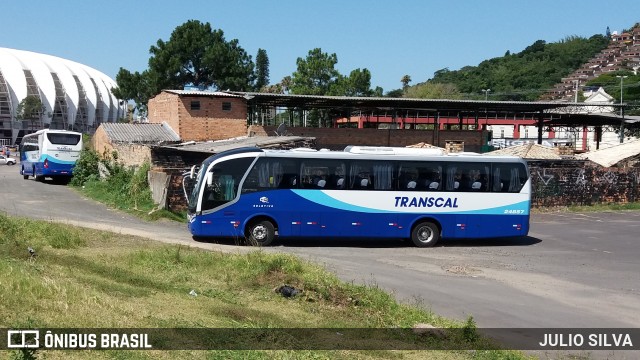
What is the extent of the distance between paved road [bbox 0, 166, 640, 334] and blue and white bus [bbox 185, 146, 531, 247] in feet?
2.02

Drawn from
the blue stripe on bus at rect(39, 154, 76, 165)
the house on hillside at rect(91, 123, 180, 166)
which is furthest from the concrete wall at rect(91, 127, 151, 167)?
the blue stripe on bus at rect(39, 154, 76, 165)

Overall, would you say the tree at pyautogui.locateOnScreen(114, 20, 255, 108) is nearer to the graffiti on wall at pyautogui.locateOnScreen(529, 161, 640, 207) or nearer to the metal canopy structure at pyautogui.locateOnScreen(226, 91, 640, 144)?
the metal canopy structure at pyautogui.locateOnScreen(226, 91, 640, 144)

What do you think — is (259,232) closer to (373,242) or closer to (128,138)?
(373,242)

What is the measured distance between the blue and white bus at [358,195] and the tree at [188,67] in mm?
40570

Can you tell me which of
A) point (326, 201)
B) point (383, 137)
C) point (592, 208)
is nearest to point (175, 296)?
point (326, 201)

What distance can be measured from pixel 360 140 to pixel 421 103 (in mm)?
4837

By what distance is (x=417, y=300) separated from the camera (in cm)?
1166

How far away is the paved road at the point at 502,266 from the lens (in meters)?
11.3

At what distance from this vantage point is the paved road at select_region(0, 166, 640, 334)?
37.1 feet

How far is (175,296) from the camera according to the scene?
955cm

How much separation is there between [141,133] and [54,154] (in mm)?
4843

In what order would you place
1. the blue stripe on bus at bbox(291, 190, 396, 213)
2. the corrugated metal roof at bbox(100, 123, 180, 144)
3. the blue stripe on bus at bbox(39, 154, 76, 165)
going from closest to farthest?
the blue stripe on bus at bbox(291, 190, 396, 213) → the corrugated metal roof at bbox(100, 123, 180, 144) → the blue stripe on bus at bbox(39, 154, 76, 165)

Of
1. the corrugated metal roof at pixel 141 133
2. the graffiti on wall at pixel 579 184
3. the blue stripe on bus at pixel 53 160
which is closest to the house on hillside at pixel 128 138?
the corrugated metal roof at pixel 141 133

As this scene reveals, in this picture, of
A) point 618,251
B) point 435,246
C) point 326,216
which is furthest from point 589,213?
point 326,216
